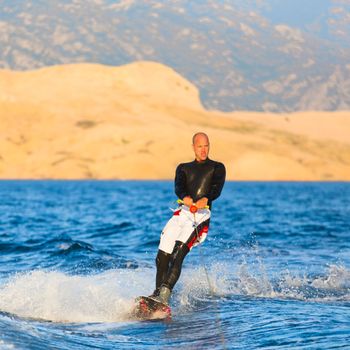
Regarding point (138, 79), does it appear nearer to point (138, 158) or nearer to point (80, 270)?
point (138, 158)

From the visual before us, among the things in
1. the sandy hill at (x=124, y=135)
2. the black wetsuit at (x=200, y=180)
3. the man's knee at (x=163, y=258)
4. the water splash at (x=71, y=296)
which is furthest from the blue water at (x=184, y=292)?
the sandy hill at (x=124, y=135)

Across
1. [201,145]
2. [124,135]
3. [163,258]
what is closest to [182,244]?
[163,258]

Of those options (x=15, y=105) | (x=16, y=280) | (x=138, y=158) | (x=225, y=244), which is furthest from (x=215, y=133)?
(x=16, y=280)

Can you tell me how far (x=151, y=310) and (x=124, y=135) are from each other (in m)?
134

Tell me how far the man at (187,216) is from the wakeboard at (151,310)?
221 mm

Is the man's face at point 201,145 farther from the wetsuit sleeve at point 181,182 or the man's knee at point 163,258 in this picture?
the man's knee at point 163,258

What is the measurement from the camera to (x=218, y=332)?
1004 centimetres

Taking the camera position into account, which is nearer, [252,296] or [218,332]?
[218,332]

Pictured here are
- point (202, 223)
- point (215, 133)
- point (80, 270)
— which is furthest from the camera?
point (215, 133)

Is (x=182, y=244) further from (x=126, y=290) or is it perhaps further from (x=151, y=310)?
(x=126, y=290)

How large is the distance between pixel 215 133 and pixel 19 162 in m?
38.5

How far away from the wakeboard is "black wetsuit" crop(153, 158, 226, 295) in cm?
42

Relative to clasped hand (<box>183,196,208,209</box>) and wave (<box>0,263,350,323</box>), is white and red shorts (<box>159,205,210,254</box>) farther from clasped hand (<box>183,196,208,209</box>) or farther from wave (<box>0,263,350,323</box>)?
wave (<box>0,263,350,323</box>)

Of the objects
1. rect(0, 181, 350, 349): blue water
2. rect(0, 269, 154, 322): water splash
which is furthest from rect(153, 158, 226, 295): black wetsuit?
rect(0, 269, 154, 322): water splash
